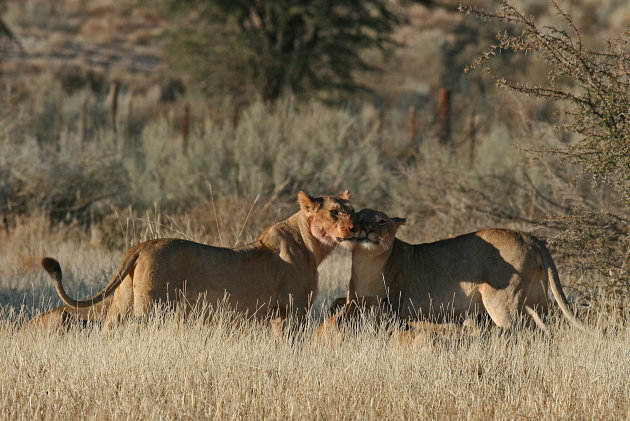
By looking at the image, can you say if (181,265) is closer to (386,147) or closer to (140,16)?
(386,147)

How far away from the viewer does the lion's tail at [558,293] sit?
22.4ft

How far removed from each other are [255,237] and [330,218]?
4390 mm

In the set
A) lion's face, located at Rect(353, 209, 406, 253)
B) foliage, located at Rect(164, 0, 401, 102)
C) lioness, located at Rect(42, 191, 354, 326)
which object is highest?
foliage, located at Rect(164, 0, 401, 102)

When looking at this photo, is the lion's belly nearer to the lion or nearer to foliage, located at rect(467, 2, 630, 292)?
foliage, located at rect(467, 2, 630, 292)

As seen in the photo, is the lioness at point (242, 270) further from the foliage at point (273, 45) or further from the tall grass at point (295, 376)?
the foliage at point (273, 45)

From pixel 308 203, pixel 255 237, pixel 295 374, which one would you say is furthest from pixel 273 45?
pixel 295 374

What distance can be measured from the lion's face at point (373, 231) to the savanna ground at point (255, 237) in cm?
68

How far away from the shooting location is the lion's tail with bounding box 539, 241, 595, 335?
6.82m

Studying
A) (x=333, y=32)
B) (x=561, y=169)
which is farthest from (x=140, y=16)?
(x=561, y=169)

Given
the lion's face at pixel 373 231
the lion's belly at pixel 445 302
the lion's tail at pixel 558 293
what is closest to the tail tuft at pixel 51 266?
the lion's face at pixel 373 231

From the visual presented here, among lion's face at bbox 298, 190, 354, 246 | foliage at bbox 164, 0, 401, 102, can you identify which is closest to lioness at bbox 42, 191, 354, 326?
lion's face at bbox 298, 190, 354, 246

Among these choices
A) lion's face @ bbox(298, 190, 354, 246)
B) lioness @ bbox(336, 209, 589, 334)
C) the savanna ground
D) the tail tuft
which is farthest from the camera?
lioness @ bbox(336, 209, 589, 334)

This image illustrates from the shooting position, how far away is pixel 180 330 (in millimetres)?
6305

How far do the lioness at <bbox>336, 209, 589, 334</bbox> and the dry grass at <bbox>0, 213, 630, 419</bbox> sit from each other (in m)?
0.34
